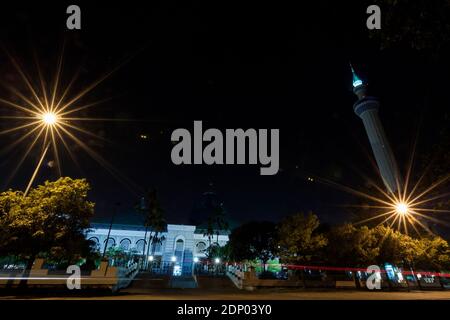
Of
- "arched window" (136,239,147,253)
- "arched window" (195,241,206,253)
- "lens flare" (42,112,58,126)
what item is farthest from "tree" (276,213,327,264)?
"arched window" (136,239,147,253)

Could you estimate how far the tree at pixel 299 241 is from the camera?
89.3 feet

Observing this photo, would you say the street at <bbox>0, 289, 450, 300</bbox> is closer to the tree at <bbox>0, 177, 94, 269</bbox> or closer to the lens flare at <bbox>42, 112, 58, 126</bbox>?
the tree at <bbox>0, 177, 94, 269</bbox>

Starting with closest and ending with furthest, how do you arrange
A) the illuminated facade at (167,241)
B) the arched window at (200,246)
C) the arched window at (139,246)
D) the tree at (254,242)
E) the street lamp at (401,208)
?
the street lamp at (401,208)
the tree at (254,242)
the illuminated facade at (167,241)
the arched window at (139,246)
the arched window at (200,246)

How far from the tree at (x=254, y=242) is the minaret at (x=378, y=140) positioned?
58.0 m

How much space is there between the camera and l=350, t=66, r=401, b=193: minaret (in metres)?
91.5

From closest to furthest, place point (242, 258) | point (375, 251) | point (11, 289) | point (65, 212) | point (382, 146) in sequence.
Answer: point (11, 289), point (65, 212), point (375, 251), point (242, 258), point (382, 146)

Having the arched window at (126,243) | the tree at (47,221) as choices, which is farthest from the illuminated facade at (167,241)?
the tree at (47,221)

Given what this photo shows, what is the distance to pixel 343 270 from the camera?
30.7m

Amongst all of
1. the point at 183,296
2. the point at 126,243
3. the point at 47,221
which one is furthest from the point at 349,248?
the point at 126,243

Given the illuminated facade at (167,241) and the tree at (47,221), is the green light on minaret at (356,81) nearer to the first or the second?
the illuminated facade at (167,241)

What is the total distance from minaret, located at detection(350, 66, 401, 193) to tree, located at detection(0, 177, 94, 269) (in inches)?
3725
